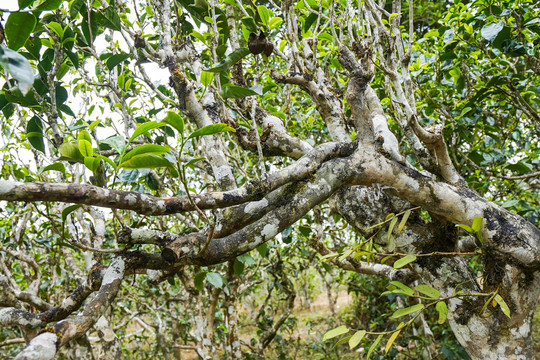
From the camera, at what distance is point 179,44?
1.95m

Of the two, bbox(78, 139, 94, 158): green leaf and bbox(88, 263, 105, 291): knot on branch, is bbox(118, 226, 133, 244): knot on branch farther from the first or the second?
bbox(78, 139, 94, 158): green leaf

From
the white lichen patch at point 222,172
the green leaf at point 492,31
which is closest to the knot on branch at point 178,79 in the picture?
the white lichen patch at point 222,172

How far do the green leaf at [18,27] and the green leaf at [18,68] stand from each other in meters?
0.43

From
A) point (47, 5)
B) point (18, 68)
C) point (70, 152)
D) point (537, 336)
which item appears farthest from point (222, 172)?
point (537, 336)

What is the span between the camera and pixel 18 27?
3.24ft

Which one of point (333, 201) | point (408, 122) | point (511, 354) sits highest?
point (408, 122)

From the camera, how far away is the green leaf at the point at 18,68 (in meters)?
0.60

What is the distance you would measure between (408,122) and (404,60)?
368 mm

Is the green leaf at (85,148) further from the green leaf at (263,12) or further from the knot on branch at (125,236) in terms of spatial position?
the green leaf at (263,12)

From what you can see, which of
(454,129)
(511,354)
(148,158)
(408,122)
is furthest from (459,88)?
(148,158)

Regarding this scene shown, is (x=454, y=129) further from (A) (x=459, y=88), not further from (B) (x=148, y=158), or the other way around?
(B) (x=148, y=158)

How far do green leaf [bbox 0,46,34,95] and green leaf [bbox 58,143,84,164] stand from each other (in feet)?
1.25

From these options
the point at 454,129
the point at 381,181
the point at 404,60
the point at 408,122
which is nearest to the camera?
the point at 381,181

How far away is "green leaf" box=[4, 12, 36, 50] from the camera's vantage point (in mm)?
965
